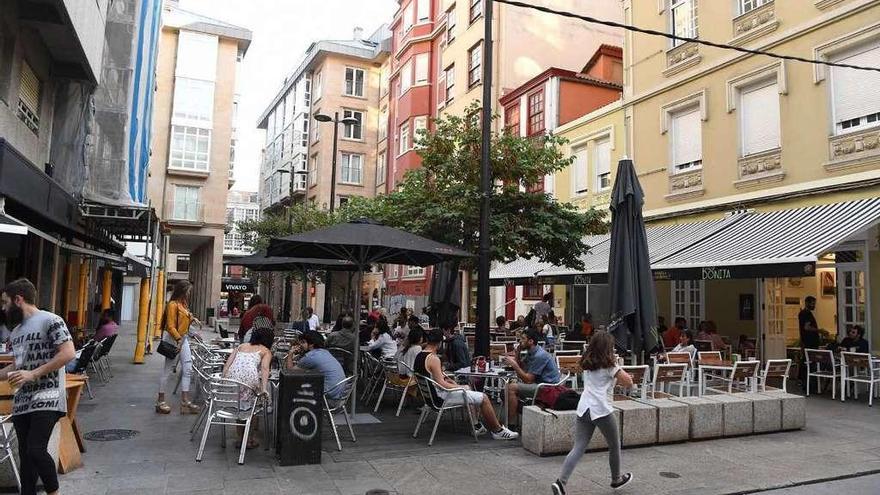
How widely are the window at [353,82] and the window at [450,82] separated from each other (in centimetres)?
1652

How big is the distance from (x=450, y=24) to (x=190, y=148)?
17365 millimetres

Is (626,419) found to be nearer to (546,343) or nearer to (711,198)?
(546,343)

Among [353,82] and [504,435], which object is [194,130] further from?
[504,435]

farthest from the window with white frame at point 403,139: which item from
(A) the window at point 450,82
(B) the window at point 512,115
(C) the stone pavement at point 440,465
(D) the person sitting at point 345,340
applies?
(C) the stone pavement at point 440,465

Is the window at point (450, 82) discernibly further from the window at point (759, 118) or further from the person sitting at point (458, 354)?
the person sitting at point (458, 354)

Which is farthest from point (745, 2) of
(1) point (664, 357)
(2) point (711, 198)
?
(1) point (664, 357)

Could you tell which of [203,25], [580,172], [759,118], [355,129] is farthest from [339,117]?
[759,118]

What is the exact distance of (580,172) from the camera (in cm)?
2033

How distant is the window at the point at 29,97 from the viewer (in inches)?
426

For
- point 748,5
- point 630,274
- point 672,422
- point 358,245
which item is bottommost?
point 672,422

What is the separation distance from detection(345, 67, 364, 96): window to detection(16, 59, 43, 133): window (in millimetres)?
32772

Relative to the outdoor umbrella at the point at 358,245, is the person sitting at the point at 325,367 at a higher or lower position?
lower

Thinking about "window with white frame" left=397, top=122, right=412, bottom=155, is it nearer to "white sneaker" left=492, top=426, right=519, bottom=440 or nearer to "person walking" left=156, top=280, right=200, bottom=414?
"person walking" left=156, top=280, right=200, bottom=414

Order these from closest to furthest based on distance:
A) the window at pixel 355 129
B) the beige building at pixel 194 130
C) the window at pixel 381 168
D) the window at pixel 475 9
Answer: the window at pixel 475 9, the beige building at pixel 194 130, the window at pixel 381 168, the window at pixel 355 129
